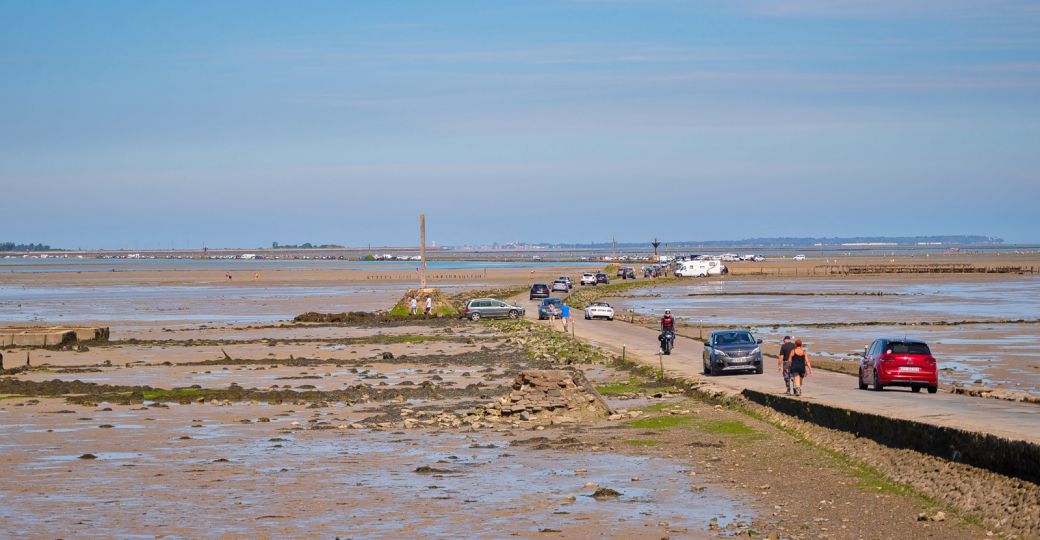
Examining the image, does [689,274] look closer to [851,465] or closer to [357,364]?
[357,364]

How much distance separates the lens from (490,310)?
77.9 metres

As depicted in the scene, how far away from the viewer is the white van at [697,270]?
557 feet

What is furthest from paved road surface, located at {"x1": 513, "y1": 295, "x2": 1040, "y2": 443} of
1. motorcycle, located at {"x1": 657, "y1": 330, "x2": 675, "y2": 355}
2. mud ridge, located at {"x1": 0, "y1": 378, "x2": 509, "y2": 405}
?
mud ridge, located at {"x1": 0, "y1": 378, "x2": 509, "y2": 405}

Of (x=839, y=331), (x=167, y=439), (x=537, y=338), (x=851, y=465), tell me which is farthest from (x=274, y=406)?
(x=839, y=331)

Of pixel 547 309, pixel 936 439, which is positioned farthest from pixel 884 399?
pixel 547 309

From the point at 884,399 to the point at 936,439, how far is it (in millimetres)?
8292

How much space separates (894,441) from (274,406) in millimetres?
18675

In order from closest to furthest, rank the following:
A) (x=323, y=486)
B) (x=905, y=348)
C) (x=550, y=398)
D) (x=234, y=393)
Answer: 1. (x=323, y=486)
2. (x=550, y=398)
3. (x=905, y=348)
4. (x=234, y=393)

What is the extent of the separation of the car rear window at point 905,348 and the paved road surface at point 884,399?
1095 millimetres

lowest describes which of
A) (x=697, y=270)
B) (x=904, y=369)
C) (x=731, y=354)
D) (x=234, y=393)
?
(x=234, y=393)

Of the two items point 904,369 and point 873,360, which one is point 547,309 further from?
point 904,369

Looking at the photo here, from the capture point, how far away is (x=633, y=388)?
3897 cm

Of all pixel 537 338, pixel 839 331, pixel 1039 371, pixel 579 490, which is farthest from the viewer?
pixel 839 331

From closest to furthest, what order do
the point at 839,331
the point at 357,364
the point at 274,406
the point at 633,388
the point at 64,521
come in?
the point at 64,521, the point at 274,406, the point at 633,388, the point at 357,364, the point at 839,331
